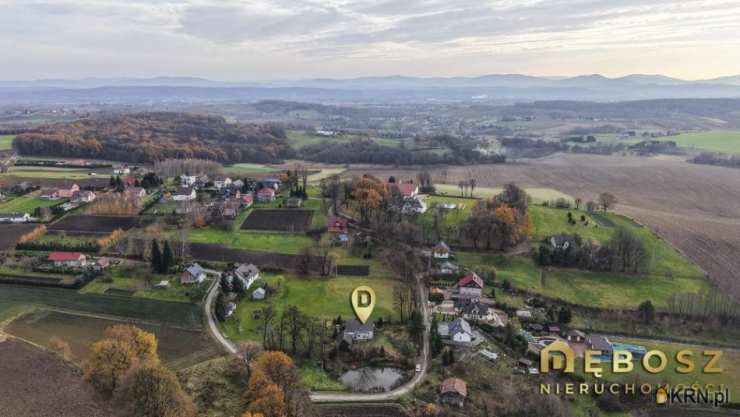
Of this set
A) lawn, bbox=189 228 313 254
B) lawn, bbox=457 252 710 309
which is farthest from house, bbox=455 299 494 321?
lawn, bbox=189 228 313 254

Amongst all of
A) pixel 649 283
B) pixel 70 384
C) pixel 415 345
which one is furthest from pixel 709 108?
pixel 70 384

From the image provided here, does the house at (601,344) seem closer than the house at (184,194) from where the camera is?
Yes

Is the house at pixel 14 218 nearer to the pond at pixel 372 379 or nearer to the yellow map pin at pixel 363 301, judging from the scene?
the yellow map pin at pixel 363 301

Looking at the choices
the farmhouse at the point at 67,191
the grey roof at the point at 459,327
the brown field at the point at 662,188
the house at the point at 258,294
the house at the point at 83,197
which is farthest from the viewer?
the farmhouse at the point at 67,191

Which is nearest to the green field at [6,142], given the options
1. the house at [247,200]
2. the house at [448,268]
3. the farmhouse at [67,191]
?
the farmhouse at [67,191]

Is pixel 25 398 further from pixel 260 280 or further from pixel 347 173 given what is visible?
pixel 347 173

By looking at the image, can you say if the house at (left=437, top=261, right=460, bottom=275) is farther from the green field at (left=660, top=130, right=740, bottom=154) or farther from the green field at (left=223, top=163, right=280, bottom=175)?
the green field at (left=660, top=130, right=740, bottom=154)

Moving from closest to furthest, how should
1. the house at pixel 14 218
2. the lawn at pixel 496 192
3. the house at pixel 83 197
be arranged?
the house at pixel 14 218, the house at pixel 83 197, the lawn at pixel 496 192
